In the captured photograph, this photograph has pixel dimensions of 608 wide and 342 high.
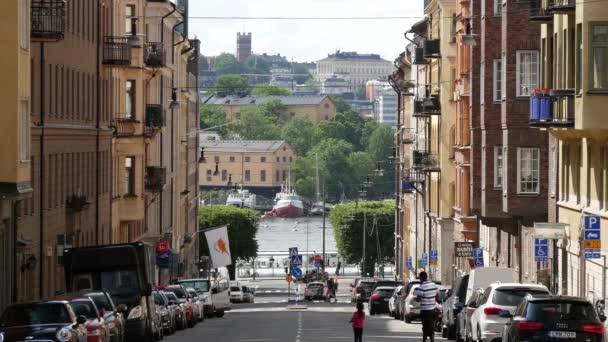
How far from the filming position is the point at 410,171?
321ft

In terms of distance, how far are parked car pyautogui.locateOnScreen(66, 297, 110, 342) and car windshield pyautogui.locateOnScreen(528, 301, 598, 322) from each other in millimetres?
8038

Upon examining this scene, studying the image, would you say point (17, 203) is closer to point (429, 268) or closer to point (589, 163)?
point (589, 163)

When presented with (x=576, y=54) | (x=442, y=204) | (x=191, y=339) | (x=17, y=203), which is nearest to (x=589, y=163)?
(x=576, y=54)

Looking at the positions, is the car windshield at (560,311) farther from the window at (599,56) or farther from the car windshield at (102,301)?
the window at (599,56)

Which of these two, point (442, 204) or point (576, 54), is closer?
point (576, 54)

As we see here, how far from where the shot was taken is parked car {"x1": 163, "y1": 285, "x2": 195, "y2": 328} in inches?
2061

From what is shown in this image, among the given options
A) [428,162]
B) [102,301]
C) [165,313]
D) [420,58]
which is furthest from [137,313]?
[420,58]

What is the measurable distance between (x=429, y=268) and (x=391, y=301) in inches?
891

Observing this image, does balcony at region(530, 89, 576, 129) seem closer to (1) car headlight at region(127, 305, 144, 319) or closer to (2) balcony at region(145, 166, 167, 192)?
(1) car headlight at region(127, 305, 144, 319)

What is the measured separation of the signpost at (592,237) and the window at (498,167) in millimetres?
20118

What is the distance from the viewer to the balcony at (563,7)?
133 ft

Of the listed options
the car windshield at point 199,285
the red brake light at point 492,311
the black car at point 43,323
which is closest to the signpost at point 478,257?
the car windshield at point 199,285

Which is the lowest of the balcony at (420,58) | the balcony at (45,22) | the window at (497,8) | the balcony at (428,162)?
the balcony at (428,162)

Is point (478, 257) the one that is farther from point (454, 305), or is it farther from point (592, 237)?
point (592, 237)
